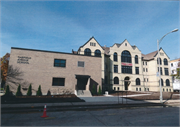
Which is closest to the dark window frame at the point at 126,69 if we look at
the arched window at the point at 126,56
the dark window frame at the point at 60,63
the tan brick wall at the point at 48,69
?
the arched window at the point at 126,56

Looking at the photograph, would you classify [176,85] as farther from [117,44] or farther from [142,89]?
[117,44]

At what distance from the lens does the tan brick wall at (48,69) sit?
2161cm

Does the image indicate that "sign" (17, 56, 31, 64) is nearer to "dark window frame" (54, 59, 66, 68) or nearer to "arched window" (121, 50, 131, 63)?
"dark window frame" (54, 59, 66, 68)

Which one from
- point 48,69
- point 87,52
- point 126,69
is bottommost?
point 48,69

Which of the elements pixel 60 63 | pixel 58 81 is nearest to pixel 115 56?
pixel 60 63

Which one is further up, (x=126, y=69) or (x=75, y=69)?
(x=126, y=69)

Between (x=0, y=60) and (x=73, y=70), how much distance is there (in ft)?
86.0

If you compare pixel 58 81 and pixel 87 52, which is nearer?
pixel 58 81

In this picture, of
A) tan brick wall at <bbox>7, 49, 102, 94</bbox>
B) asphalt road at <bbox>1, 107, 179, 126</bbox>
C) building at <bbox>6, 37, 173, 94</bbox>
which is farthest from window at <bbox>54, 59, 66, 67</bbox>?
asphalt road at <bbox>1, 107, 179, 126</bbox>

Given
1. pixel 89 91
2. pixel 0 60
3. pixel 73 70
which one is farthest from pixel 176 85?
pixel 0 60

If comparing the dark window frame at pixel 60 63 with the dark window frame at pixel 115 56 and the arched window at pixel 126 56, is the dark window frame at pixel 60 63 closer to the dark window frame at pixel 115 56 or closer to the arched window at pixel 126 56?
the dark window frame at pixel 115 56

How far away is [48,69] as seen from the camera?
74.8ft

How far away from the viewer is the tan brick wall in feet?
70.9

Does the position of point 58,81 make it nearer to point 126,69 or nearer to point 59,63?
point 59,63
